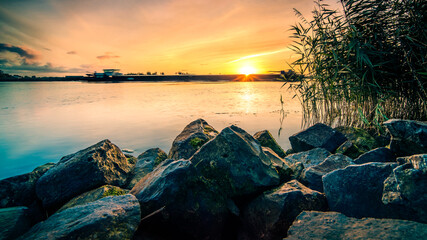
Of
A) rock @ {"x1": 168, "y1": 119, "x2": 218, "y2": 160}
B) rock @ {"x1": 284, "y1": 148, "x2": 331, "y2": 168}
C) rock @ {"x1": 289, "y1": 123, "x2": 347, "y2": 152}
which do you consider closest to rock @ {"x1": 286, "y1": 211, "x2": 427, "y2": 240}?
rock @ {"x1": 284, "y1": 148, "x2": 331, "y2": 168}

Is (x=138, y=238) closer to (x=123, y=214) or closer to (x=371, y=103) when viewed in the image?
(x=123, y=214)

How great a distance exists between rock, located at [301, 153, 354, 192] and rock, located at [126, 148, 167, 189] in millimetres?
2721

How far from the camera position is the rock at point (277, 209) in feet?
7.36

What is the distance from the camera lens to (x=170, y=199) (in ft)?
7.57

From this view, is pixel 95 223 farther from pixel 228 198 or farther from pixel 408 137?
pixel 408 137

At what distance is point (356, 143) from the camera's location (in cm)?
479

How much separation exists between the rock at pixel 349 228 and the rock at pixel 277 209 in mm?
314

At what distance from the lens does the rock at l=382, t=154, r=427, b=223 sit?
1765 mm

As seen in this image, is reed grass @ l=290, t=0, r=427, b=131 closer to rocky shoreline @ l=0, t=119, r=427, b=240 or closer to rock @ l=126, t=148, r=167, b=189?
rocky shoreline @ l=0, t=119, r=427, b=240

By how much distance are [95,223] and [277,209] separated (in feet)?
5.91

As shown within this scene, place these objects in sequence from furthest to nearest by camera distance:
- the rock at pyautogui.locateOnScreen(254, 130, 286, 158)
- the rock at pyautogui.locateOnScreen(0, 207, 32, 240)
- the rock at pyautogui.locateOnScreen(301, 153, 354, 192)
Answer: the rock at pyautogui.locateOnScreen(254, 130, 286, 158) → the rock at pyautogui.locateOnScreen(301, 153, 354, 192) → the rock at pyautogui.locateOnScreen(0, 207, 32, 240)

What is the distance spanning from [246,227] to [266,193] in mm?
478

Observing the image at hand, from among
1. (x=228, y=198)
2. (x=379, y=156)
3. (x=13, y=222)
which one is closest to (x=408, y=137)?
(x=379, y=156)

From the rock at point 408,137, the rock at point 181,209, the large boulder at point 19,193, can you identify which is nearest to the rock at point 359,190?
the rock at point 181,209
